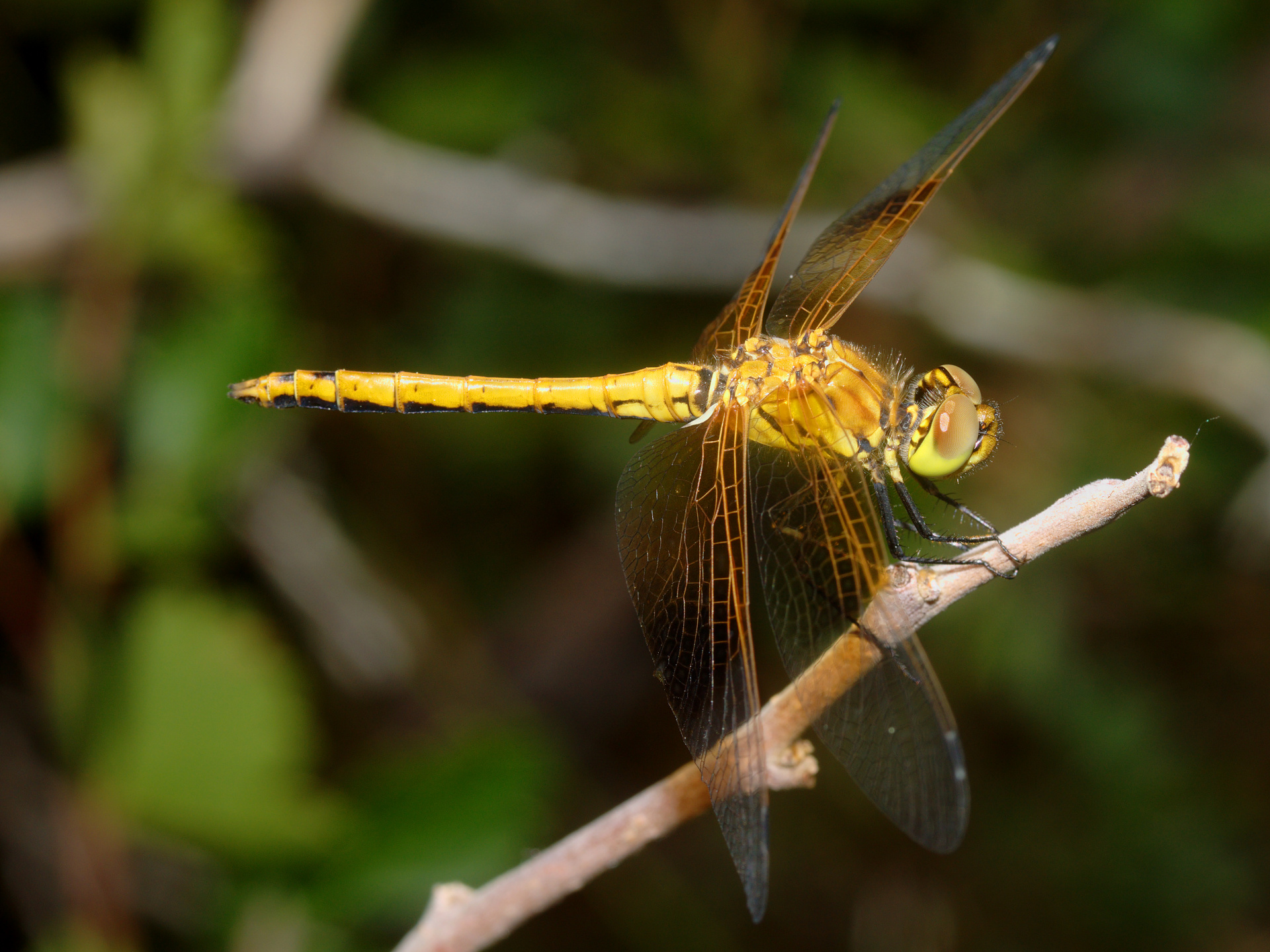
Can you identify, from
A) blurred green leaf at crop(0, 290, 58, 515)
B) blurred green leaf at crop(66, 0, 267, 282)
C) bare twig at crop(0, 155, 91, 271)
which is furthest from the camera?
bare twig at crop(0, 155, 91, 271)

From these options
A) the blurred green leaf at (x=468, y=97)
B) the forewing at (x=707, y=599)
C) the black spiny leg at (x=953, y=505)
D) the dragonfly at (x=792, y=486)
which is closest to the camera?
the forewing at (x=707, y=599)

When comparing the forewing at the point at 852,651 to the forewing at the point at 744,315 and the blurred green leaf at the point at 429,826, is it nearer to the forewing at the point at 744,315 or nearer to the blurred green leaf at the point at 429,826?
the forewing at the point at 744,315

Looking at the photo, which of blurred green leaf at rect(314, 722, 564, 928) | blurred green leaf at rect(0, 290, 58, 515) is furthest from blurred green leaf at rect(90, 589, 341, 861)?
blurred green leaf at rect(0, 290, 58, 515)

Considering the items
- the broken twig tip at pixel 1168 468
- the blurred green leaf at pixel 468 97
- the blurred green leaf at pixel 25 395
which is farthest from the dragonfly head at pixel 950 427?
the blurred green leaf at pixel 468 97

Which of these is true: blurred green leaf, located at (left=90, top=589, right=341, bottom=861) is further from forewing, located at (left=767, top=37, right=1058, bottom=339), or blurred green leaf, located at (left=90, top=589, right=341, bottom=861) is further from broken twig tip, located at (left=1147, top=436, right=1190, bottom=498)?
broken twig tip, located at (left=1147, top=436, right=1190, bottom=498)

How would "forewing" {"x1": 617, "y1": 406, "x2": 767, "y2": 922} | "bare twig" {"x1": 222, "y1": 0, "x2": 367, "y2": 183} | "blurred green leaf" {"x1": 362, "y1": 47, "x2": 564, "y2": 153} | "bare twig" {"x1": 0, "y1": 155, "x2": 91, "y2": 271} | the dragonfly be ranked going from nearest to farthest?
"forewing" {"x1": 617, "y1": 406, "x2": 767, "y2": 922} → the dragonfly → "bare twig" {"x1": 0, "y1": 155, "x2": 91, "y2": 271} → "bare twig" {"x1": 222, "y1": 0, "x2": 367, "y2": 183} → "blurred green leaf" {"x1": 362, "y1": 47, "x2": 564, "y2": 153}

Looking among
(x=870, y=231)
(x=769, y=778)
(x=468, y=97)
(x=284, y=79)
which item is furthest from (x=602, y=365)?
(x=769, y=778)

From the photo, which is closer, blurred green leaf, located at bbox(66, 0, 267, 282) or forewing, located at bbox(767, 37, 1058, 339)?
forewing, located at bbox(767, 37, 1058, 339)

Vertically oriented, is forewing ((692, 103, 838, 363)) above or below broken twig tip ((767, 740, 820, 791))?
above

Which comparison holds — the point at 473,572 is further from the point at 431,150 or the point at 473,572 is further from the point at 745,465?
the point at 745,465
